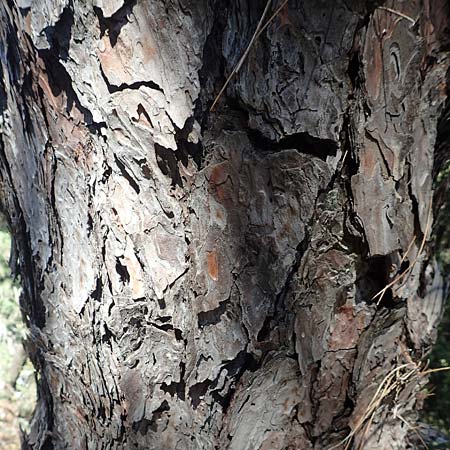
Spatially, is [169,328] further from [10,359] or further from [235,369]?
[10,359]

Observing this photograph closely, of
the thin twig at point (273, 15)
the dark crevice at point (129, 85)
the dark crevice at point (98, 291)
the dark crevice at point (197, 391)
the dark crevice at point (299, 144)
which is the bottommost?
the dark crevice at point (197, 391)

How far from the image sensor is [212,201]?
72 centimetres

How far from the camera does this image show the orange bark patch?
0.72 metres

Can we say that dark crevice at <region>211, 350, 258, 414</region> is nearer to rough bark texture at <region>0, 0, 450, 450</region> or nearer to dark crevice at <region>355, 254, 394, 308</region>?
rough bark texture at <region>0, 0, 450, 450</region>

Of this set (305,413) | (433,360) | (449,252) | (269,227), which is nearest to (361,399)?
(305,413)

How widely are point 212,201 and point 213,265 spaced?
0.29 ft

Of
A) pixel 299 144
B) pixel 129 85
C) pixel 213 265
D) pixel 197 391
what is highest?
pixel 129 85

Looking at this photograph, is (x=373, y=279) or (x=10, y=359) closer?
(x=373, y=279)

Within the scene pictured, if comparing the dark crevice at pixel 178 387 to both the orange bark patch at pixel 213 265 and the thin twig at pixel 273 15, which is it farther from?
the thin twig at pixel 273 15

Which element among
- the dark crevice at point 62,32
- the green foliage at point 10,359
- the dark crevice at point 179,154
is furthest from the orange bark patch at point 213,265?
the green foliage at point 10,359

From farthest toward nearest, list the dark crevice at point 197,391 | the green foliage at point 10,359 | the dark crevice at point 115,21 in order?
the green foliage at point 10,359, the dark crevice at point 197,391, the dark crevice at point 115,21

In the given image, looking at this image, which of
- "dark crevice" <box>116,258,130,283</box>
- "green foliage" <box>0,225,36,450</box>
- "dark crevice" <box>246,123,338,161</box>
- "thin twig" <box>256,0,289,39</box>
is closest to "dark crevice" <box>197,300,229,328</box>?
"dark crevice" <box>116,258,130,283</box>

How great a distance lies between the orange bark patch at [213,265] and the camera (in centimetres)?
72

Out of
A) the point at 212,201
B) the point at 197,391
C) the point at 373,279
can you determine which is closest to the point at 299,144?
the point at 212,201
